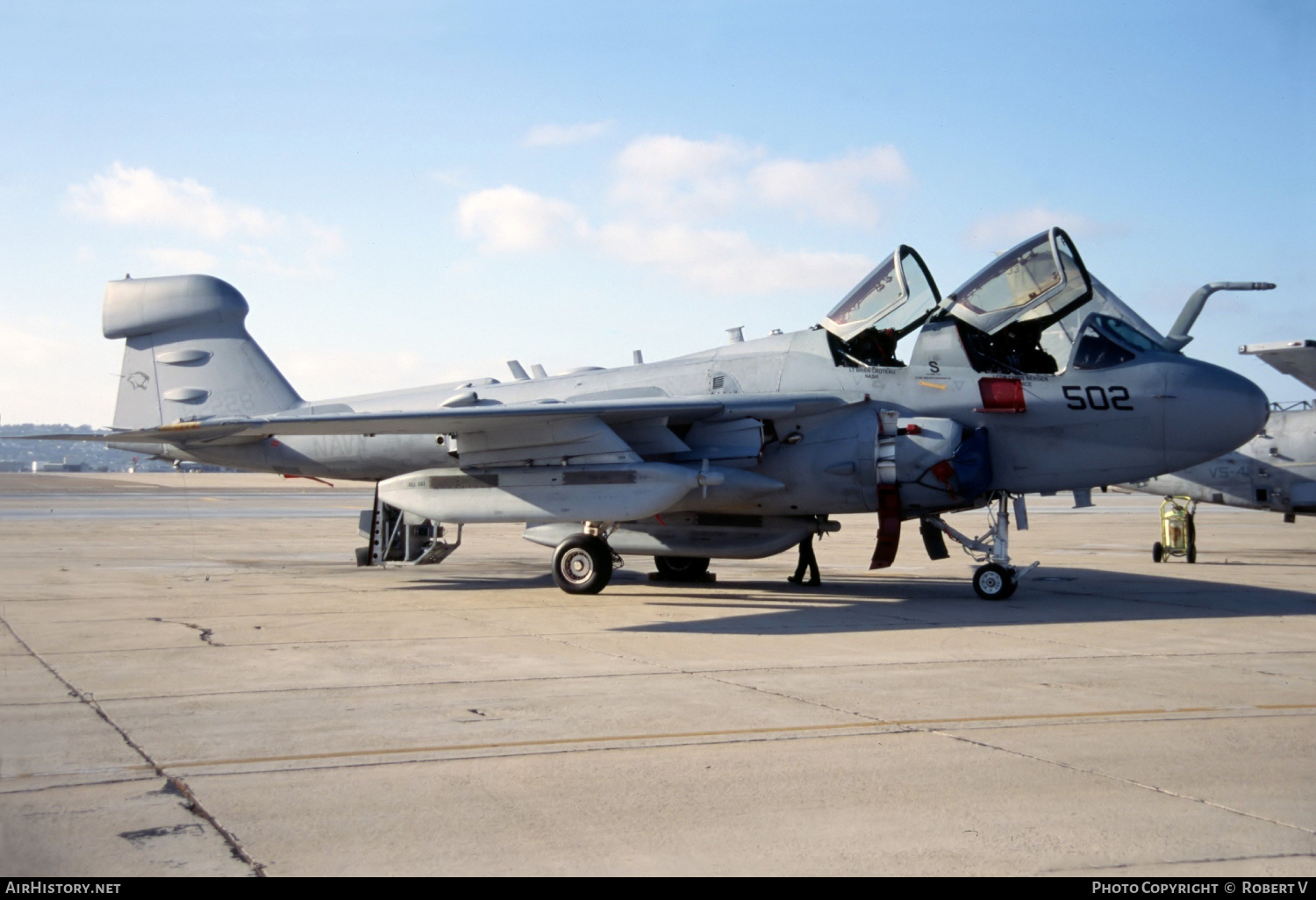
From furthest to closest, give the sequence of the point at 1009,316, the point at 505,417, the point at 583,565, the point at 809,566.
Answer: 1. the point at 809,566
2. the point at 583,565
3. the point at 1009,316
4. the point at 505,417

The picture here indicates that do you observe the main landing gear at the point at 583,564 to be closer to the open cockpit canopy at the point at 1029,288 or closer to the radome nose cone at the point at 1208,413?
the open cockpit canopy at the point at 1029,288

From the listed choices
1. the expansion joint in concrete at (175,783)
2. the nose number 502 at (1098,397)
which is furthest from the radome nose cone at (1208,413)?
the expansion joint in concrete at (175,783)

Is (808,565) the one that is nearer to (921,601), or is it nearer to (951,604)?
(921,601)

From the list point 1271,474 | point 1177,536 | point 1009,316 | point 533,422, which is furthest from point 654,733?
point 1271,474

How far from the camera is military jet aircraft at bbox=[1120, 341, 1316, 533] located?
20359 millimetres

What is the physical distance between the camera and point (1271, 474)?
20.7 meters

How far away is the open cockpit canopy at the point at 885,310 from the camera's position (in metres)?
12.7

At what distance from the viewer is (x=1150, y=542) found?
2502 centimetres

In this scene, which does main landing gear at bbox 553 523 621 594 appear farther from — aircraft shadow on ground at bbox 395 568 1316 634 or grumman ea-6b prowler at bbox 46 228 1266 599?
aircraft shadow on ground at bbox 395 568 1316 634

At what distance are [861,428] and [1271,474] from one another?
1224 centimetres

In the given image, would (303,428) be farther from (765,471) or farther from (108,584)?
(765,471)

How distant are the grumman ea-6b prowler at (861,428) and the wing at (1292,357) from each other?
580 centimetres

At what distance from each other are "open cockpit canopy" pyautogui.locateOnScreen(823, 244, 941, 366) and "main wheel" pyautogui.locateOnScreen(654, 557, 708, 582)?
3.94m
